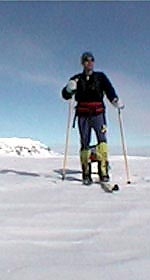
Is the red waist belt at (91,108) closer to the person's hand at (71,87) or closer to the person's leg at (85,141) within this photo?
the person's leg at (85,141)

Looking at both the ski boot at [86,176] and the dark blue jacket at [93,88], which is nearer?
the ski boot at [86,176]

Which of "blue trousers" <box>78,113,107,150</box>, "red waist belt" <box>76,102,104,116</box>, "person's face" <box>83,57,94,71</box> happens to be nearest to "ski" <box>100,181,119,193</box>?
"blue trousers" <box>78,113,107,150</box>

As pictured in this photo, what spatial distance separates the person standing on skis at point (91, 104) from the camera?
719 centimetres

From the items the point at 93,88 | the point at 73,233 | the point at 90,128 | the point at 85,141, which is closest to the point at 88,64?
the point at 93,88

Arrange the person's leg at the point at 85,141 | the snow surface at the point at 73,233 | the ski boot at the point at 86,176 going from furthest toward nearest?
the person's leg at the point at 85,141
the ski boot at the point at 86,176
the snow surface at the point at 73,233

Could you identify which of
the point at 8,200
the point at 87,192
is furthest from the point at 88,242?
the point at 87,192

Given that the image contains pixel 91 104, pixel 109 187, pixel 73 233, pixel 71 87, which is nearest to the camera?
pixel 73 233

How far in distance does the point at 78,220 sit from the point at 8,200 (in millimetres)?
1302

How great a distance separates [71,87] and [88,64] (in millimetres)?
507

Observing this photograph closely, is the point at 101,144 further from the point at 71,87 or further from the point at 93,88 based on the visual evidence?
the point at 71,87

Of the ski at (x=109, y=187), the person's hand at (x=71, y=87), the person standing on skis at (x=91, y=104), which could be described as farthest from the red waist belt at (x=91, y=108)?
the ski at (x=109, y=187)

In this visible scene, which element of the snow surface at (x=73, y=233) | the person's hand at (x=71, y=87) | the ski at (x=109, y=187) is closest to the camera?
the snow surface at (x=73, y=233)

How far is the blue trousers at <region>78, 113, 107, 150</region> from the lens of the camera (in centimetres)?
721

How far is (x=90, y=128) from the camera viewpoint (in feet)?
23.9
